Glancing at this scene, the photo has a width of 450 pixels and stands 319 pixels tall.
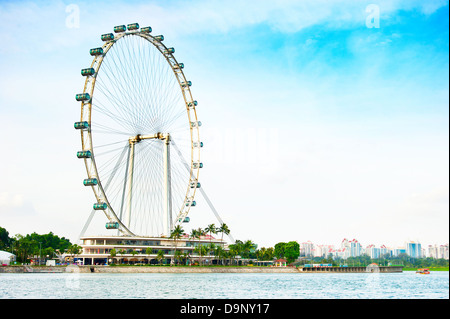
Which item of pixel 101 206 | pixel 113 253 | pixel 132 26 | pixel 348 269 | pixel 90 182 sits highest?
pixel 132 26

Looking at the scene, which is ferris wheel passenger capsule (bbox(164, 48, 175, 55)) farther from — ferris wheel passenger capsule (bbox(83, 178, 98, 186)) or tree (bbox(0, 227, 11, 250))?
tree (bbox(0, 227, 11, 250))

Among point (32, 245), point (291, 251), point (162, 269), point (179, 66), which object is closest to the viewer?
point (179, 66)

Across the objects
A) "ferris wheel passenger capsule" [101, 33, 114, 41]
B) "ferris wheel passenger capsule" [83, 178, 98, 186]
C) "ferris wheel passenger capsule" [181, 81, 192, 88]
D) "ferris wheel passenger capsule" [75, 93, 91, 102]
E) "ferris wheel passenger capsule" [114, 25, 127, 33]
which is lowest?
"ferris wheel passenger capsule" [83, 178, 98, 186]

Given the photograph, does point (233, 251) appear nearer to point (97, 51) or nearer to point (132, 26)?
point (132, 26)

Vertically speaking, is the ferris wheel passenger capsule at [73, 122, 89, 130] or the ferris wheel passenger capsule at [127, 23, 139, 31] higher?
the ferris wheel passenger capsule at [127, 23, 139, 31]

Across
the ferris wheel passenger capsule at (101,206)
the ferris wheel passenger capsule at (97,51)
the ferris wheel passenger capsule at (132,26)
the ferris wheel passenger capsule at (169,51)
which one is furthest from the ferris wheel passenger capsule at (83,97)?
the ferris wheel passenger capsule at (169,51)

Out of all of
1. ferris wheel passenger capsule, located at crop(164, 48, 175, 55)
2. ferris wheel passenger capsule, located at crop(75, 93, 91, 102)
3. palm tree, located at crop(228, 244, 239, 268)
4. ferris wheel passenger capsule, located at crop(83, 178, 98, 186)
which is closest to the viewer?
ferris wheel passenger capsule, located at crop(75, 93, 91, 102)

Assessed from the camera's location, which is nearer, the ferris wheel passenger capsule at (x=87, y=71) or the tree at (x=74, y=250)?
the ferris wheel passenger capsule at (x=87, y=71)

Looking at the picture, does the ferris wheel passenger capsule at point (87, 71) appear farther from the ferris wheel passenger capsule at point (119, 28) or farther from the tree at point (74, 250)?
the tree at point (74, 250)

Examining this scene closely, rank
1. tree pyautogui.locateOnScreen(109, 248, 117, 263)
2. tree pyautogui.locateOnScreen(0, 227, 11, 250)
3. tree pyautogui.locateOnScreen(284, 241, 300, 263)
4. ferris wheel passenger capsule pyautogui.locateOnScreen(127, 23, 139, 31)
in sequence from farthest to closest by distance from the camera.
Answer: tree pyautogui.locateOnScreen(284, 241, 300, 263), tree pyautogui.locateOnScreen(0, 227, 11, 250), tree pyautogui.locateOnScreen(109, 248, 117, 263), ferris wheel passenger capsule pyautogui.locateOnScreen(127, 23, 139, 31)

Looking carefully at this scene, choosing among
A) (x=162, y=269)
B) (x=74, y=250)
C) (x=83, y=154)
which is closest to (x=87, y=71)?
(x=83, y=154)

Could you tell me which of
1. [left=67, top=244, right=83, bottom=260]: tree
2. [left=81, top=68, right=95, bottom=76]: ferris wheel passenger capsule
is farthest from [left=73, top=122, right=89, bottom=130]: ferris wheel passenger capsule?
[left=67, top=244, right=83, bottom=260]: tree
